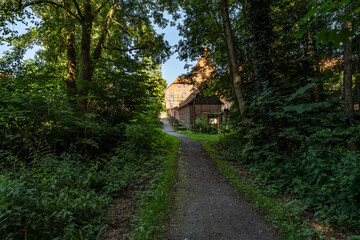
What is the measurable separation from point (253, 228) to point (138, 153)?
5.55 meters

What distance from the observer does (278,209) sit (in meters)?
3.42

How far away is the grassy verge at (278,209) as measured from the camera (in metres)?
2.79

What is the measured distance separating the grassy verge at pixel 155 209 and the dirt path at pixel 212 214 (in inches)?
8.1

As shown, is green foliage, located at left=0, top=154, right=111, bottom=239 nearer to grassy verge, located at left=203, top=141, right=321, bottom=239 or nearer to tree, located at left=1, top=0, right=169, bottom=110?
grassy verge, located at left=203, top=141, right=321, bottom=239

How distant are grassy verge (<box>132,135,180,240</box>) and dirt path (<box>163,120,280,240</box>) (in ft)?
0.67

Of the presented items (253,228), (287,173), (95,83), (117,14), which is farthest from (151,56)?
(253,228)

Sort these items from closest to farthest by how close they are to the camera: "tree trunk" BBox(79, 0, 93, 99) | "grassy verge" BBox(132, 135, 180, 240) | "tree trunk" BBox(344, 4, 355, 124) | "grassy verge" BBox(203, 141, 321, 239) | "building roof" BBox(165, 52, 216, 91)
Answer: "grassy verge" BBox(203, 141, 321, 239)
"grassy verge" BBox(132, 135, 180, 240)
"tree trunk" BBox(344, 4, 355, 124)
"tree trunk" BBox(79, 0, 93, 99)
"building roof" BBox(165, 52, 216, 91)

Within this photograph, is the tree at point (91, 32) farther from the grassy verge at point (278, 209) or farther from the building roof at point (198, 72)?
the grassy verge at point (278, 209)

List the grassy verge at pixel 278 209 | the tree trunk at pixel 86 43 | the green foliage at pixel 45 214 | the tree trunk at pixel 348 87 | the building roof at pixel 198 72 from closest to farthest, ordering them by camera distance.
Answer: the green foliage at pixel 45 214
the grassy verge at pixel 278 209
the tree trunk at pixel 348 87
the tree trunk at pixel 86 43
the building roof at pixel 198 72

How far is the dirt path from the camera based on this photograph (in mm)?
2982

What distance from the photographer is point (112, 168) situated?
5.98 m

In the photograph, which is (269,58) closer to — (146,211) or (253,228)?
(253,228)

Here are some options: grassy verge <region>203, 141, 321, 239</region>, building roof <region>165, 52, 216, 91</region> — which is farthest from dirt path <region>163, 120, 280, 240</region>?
building roof <region>165, 52, 216, 91</region>

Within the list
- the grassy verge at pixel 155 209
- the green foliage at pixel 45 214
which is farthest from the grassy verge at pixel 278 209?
the green foliage at pixel 45 214
